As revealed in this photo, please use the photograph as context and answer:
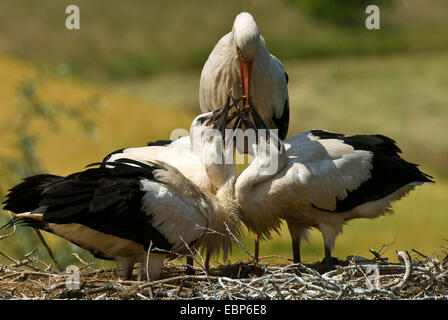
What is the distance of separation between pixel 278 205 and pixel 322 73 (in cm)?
2788

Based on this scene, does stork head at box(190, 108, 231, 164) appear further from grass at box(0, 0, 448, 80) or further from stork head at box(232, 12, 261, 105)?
grass at box(0, 0, 448, 80)

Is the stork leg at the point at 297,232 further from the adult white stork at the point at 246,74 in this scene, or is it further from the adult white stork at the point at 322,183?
the adult white stork at the point at 246,74

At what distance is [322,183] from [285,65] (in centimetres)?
2951

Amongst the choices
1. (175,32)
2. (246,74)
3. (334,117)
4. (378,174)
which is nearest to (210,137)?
(246,74)

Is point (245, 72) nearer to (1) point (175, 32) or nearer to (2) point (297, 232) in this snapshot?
(2) point (297, 232)

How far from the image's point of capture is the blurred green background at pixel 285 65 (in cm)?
1656

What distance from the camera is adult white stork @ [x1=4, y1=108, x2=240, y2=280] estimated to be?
569 cm

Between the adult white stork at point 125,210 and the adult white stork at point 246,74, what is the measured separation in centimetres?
111

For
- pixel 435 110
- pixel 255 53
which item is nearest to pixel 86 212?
pixel 255 53

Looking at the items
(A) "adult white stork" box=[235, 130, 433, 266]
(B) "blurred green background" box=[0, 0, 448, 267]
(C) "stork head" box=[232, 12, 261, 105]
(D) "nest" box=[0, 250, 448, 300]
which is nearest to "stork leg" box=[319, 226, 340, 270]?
(A) "adult white stork" box=[235, 130, 433, 266]

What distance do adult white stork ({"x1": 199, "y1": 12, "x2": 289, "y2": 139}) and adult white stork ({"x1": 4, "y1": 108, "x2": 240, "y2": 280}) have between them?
111 cm

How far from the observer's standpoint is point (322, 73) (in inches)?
1340

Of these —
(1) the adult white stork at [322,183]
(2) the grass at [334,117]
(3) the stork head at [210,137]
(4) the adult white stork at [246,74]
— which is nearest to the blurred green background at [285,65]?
(2) the grass at [334,117]

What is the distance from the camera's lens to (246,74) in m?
7.10
